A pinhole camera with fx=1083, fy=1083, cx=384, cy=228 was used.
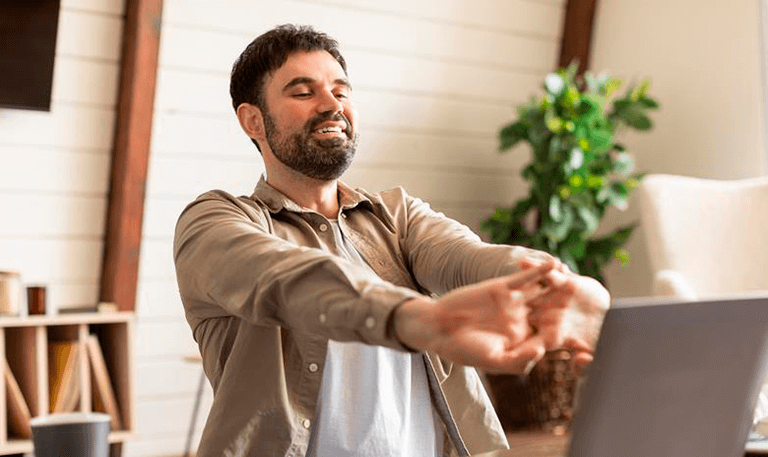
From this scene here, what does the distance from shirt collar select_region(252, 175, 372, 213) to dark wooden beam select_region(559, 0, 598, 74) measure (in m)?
3.18

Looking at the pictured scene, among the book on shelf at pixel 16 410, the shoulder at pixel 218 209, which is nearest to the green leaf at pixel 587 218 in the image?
the book on shelf at pixel 16 410

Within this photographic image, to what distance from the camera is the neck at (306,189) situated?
1811mm

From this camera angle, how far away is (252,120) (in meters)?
1.88

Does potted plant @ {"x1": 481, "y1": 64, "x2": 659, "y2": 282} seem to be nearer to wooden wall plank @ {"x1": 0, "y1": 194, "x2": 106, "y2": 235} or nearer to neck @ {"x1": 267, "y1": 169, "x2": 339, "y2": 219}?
wooden wall plank @ {"x1": 0, "y1": 194, "x2": 106, "y2": 235}

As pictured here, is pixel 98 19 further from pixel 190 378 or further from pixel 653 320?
pixel 653 320

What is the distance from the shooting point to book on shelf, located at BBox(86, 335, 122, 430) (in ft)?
11.4

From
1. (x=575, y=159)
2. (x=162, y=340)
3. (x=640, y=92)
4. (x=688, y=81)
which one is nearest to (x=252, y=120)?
(x=162, y=340)

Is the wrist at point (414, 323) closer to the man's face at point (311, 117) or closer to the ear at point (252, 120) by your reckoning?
the man's face at point (311, 117)

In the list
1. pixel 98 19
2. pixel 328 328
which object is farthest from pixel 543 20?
pixel 328 328

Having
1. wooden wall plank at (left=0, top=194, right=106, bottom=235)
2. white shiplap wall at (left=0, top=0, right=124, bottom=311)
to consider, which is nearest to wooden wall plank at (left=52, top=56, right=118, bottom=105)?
white shiplap wall at (left=0, top=0, right=124, bottom=311)

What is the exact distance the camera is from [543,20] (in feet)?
15.8

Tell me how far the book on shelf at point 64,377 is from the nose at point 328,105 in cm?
196

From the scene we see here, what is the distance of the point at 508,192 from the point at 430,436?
3.16m

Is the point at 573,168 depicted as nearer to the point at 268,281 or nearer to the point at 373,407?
the point at 373,407
